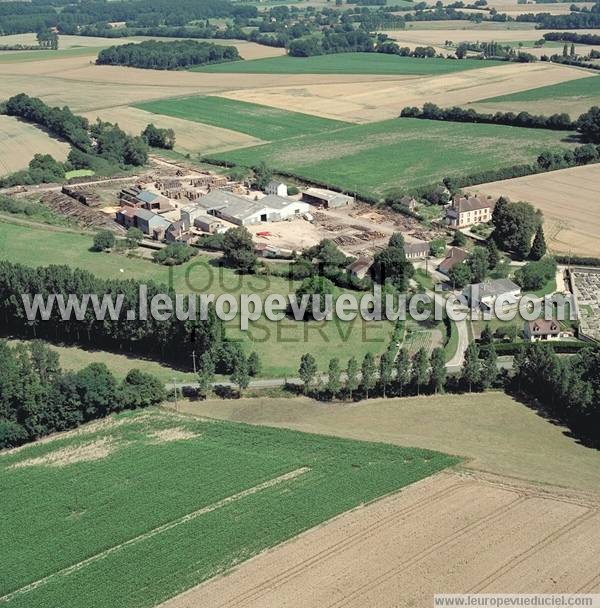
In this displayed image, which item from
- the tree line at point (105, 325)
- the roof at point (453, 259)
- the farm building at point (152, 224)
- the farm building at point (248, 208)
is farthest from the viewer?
the farm building at point (248, 208)

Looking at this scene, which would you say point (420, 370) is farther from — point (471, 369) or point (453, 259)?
point (453, 259)

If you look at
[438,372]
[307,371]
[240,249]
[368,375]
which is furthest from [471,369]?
[240,249]

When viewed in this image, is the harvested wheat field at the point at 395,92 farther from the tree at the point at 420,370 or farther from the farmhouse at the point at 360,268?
the tree at the point at 420,370

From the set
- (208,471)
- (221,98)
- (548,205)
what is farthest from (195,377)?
(221,98)

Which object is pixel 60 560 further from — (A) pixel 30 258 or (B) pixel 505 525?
(A) pixel 30 258

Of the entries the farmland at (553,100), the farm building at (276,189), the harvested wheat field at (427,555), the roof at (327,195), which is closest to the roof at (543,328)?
the harvested wheat field at (427,555)

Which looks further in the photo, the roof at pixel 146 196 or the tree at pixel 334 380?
the roof at pixel 146 196
